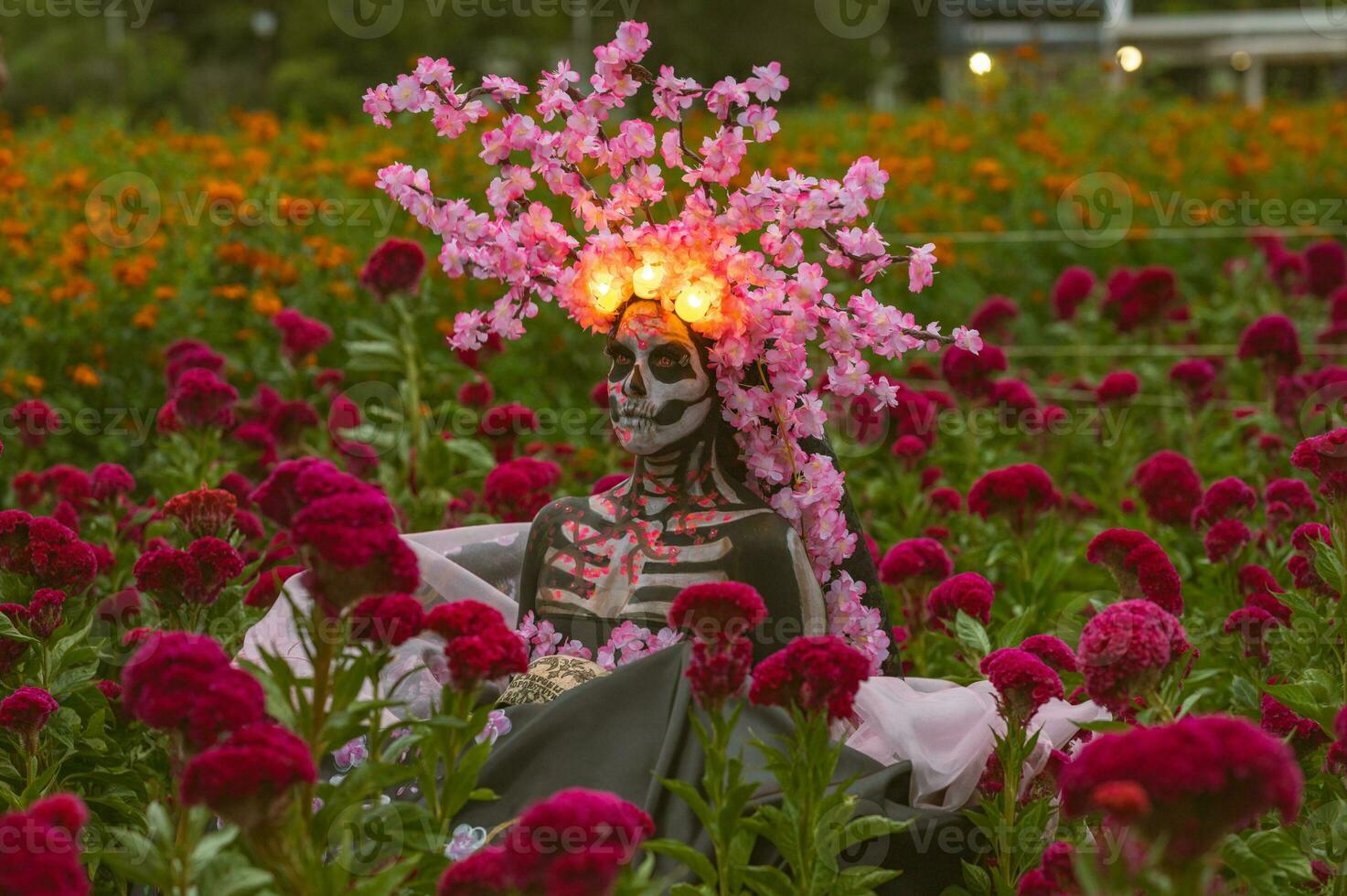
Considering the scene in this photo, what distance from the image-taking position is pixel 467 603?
2.40 meters

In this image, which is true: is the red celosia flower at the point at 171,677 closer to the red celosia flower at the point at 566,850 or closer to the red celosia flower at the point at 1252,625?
the red celosia flower at the point at 566,850

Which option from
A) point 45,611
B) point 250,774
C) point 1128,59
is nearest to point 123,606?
point 45,611

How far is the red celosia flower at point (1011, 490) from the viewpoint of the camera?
4090 mm

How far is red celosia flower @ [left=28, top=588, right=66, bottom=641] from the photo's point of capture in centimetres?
312

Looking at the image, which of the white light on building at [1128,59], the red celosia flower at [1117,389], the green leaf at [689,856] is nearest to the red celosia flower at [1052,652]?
the green leaf at [689,856]

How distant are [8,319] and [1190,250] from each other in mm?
7029

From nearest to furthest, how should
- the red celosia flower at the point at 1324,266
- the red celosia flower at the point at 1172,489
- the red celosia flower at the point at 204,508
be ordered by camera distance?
the red celosia flower at the point at 204,508, the red celosia flower at the point at 1172,489, the red celosia flower at the point at 1324,266

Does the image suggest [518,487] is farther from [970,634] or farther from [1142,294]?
[1142,294]

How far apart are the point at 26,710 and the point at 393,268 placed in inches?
88.5

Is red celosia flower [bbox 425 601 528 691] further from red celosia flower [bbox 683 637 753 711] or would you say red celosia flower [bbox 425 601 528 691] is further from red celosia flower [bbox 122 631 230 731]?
red celosia flower [bbox 122 631 230 731]

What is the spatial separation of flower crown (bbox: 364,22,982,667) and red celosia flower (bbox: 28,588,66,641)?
3.22 ft

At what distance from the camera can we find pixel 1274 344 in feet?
16.8

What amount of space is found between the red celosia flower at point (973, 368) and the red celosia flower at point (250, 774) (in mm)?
3491

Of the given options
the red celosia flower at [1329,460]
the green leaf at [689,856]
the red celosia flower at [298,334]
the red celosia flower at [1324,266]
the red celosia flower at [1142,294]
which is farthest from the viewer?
the red celosia flower at [1324,266]
